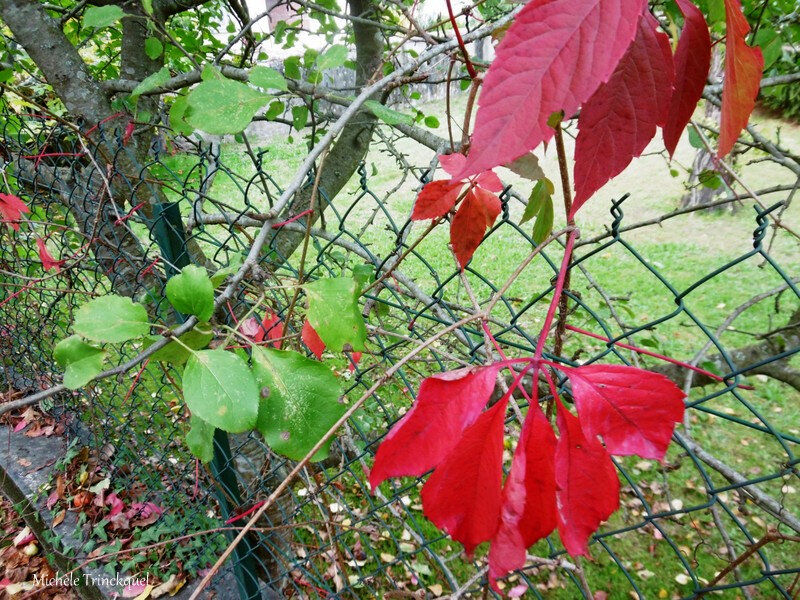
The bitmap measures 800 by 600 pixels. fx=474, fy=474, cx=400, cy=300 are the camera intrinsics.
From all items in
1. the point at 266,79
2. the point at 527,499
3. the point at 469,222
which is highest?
the point at 266,79

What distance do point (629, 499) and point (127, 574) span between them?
3.08 meters

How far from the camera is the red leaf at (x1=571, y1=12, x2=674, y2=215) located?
422mm

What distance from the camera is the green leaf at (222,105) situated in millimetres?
759

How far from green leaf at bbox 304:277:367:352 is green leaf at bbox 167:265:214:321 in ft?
0.52

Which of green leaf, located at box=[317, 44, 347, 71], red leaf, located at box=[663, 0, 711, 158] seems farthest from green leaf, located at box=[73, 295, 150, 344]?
red leaf, located at box=[663, 0, 711, 158]

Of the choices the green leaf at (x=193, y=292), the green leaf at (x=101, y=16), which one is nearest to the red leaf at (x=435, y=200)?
the green leaf at (x=193, y=292)

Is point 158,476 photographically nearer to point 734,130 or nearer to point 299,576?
point 299,576

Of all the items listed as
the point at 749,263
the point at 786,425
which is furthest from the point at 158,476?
the point at 749,263

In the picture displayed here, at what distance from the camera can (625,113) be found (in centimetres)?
43

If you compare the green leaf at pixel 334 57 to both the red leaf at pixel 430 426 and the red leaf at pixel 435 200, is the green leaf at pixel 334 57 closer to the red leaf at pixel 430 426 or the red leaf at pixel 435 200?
the red leaf at pixel 435 200

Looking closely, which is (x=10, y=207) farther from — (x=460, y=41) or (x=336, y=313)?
(x=460, y=41)

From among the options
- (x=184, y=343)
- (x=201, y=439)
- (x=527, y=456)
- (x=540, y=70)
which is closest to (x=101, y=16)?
(x=184, y=343)

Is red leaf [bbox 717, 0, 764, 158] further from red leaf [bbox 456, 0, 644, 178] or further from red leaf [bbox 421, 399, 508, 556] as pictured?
red leaf [bbox 421, 399, 508, 556]

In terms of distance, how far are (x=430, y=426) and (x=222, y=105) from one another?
621 mm
